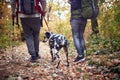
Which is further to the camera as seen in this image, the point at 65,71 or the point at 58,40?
the point at 58,40

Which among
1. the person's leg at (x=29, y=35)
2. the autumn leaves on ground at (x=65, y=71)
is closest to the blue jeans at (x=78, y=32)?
the autumn leaves on ground at (x=65, y=71)

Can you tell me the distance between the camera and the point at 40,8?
22.2 ft

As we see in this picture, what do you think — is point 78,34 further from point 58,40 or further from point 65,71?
point 65,71

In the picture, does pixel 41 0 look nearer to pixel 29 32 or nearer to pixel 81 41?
pixel 29 32

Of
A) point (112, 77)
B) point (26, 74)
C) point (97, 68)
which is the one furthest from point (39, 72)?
point (112, 77)

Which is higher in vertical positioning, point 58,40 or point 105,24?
point 105,24

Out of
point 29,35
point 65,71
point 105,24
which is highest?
point 105,24

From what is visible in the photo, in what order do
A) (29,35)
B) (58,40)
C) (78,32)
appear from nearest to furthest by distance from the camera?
(58,40), (78,32), (29,35)

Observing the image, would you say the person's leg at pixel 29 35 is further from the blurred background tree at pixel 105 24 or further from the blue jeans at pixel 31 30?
the blurred background tree at pixel 105 24

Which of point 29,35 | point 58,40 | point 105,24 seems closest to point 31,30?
point 29,35

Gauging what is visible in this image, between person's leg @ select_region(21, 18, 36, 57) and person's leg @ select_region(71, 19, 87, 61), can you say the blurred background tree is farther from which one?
person's leg @ select_region(21, 18, 36, 57)

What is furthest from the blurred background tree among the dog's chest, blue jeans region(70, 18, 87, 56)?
the dog's chest

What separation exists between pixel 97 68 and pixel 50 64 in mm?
1381

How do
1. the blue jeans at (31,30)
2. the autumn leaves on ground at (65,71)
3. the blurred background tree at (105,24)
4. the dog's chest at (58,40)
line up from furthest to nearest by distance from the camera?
the blue jeans at (31,30) < the dog's chest at (58,40) < the blurred background tree at (105,24) < the autumn leaves on ground at (65,71)
